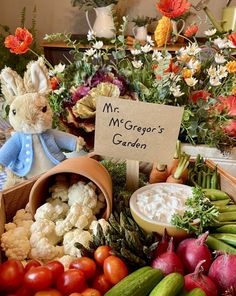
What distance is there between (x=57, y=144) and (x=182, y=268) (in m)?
0.53

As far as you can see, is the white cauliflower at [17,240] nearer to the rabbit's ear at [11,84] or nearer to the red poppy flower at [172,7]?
the rabbit's ear at [11,84]

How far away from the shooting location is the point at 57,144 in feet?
3.34

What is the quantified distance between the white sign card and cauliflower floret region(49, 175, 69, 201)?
121mm

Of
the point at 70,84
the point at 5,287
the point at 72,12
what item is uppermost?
the point at 72,12

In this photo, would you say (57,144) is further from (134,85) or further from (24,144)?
(134,85)

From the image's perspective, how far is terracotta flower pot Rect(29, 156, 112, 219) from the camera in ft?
2.47

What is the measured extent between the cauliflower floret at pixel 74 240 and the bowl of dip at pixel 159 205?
11cm

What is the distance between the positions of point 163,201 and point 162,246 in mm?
118

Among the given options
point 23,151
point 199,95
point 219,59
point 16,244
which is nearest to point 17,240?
point 16,244

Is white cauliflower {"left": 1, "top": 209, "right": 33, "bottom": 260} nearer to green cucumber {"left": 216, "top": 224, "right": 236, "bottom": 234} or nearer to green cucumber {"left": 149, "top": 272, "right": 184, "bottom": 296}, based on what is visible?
green cucumber {"left": 149, "top": 272, "right": 184, "bottom": 296}

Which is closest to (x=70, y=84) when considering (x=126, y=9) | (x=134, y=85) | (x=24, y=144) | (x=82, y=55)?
(x=82, y=55)

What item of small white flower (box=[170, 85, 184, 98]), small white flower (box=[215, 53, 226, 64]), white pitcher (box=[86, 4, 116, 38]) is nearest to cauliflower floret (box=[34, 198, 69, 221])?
small white flower (box=[170, 85, 184, 98])

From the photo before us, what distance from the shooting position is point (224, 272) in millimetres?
617

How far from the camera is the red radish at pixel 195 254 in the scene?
65 cm
